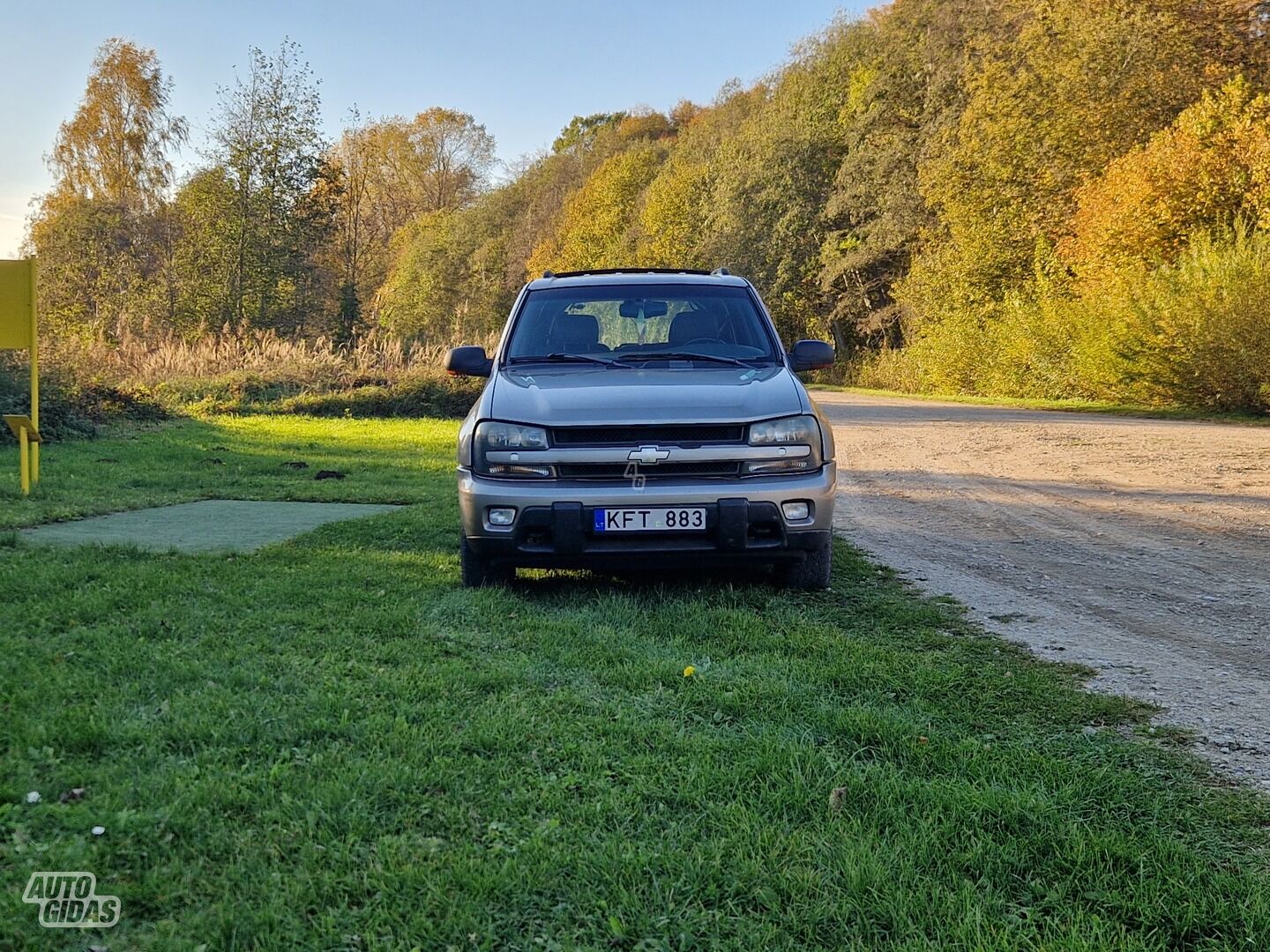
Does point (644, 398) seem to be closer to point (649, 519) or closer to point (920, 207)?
point (649, 519)

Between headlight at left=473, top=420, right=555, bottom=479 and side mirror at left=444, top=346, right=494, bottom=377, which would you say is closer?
headlight at left=473, top=420, right=555, bottom=479

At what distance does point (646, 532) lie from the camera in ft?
14.8

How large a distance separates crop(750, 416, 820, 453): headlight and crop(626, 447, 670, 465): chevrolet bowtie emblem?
0.46 metres

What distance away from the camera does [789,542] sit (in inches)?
182

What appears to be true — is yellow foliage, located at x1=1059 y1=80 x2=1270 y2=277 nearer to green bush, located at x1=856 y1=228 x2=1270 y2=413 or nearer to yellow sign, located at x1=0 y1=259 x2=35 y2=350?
green bush, located at x1=856 y1=228 x2=1270 y2=413

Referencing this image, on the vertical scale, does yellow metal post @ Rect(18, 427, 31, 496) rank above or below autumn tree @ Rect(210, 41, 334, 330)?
below

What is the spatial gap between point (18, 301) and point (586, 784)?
7.34 m

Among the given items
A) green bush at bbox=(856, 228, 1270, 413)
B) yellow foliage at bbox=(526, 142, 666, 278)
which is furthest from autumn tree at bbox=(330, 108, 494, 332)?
green bush at bbox=(856, 228, 1270, 413)

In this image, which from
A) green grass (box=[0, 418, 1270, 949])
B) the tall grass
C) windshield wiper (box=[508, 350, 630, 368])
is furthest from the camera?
the tall grass

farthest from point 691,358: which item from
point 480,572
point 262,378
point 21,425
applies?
point 262,378

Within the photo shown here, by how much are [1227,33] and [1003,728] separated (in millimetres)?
28054

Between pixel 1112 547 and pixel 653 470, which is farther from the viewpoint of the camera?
pixel 1112 547

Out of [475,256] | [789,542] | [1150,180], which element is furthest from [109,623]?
[475,256]

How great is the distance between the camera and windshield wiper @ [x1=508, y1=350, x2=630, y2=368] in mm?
5469
